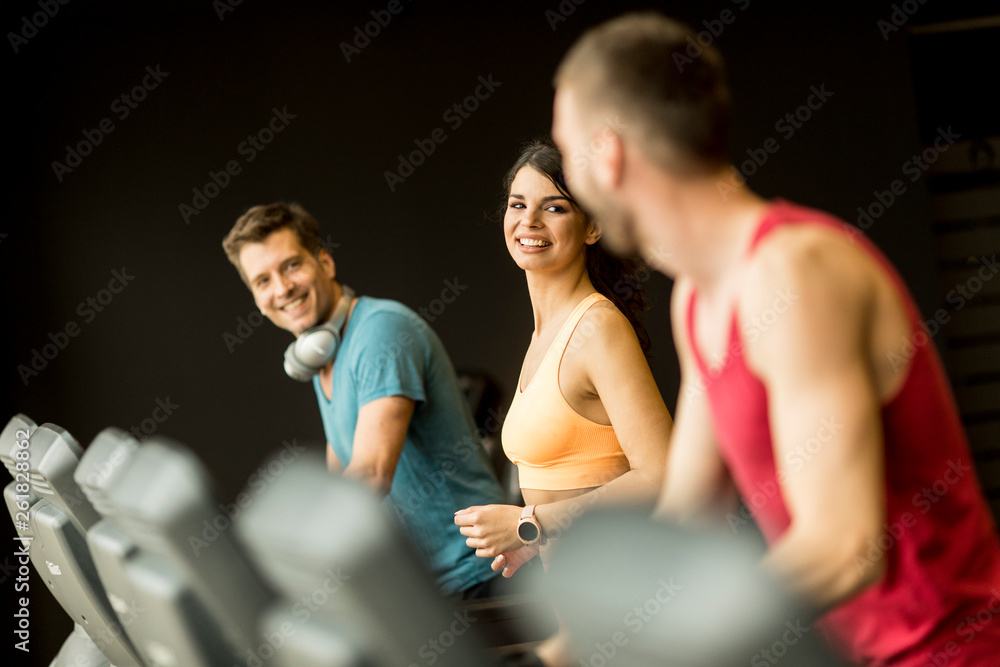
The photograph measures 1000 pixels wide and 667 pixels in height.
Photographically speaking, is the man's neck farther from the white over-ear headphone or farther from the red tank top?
the white over-ear headphone

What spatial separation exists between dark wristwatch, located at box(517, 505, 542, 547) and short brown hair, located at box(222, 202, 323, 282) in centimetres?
118

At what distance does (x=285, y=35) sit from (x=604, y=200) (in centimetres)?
405

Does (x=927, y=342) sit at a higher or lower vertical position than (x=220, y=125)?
lower

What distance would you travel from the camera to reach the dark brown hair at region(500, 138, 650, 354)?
1967 mm

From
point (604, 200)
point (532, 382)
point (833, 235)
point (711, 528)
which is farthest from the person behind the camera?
point (532, 382)

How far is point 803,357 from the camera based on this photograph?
776mm

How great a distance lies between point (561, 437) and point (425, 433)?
1.95ft

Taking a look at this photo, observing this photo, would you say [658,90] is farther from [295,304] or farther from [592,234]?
[295,304]

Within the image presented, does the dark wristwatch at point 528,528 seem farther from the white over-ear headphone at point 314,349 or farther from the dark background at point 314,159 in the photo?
the dark background at point 314,159

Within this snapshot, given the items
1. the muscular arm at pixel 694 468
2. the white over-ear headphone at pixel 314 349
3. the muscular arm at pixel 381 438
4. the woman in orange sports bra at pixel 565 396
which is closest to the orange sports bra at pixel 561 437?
the woman in orange sports bra at pixel 565 396

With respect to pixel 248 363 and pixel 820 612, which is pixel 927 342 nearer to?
pixel 820 612

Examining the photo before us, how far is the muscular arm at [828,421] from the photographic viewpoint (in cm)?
76

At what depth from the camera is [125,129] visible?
177 inches

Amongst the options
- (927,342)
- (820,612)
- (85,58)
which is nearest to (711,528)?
(820,612)
